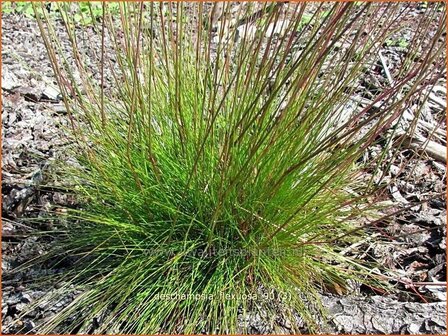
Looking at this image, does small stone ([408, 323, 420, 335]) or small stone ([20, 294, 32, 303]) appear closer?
small stone ([408, 323, 420, 335])

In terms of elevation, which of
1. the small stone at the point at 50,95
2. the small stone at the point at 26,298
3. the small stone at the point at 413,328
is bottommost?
the small stone at the point at 26,298

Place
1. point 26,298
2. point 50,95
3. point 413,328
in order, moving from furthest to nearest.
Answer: point 50,95 → point 26,298 → point 413,328

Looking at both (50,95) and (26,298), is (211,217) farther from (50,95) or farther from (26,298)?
(50,95)

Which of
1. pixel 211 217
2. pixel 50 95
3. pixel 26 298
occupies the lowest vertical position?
pixel 26 298

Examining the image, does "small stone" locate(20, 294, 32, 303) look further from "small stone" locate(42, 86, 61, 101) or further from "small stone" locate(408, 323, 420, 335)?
"small stone" locate(42, 86, 61, 101)

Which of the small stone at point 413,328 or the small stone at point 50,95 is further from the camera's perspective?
the small stone at point 50,95

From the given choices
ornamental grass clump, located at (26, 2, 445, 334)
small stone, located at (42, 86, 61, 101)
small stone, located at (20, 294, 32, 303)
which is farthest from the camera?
small stone, located at (42, 86, 61, 101)

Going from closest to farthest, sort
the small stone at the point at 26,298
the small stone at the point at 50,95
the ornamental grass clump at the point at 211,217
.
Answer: the ornamental grass clump at the point at 211,217
the small stone at the point at 26,298
the small stone at the point at 50,95

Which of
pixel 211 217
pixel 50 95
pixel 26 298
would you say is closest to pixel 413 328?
pixel 211 217

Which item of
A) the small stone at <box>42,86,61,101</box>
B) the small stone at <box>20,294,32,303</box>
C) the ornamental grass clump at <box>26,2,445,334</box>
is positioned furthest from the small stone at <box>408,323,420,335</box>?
the small stone at <box>42,86,61,101</box>

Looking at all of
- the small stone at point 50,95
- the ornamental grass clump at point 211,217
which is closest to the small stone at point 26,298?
the ornamental grass clump at point 211,217

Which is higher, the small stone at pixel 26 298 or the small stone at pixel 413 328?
the small stone at pixel 413 328

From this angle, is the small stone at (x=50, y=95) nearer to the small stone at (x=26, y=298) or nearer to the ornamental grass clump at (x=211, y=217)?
the ornamental grass clump at (x=211, y=217)
